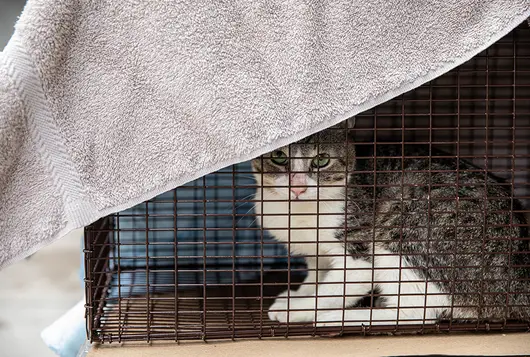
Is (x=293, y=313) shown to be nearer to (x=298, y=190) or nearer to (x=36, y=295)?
(x=298, y=190)

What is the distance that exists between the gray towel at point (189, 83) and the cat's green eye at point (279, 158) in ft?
0.97

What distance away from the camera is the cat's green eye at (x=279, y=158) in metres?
1.39

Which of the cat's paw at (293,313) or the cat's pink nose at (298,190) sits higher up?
the cat's pink nose at (298,190)

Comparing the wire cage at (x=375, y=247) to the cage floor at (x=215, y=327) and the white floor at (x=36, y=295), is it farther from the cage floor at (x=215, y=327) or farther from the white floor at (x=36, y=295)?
the white floor at (x=36, y=295)

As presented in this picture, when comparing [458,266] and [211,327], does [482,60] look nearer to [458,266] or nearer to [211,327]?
[458,266]

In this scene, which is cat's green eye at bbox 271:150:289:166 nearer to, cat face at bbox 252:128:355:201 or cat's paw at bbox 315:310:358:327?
cat face at bbox 252:128:355:201

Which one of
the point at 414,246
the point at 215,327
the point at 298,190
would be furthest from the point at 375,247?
the point at 215,327

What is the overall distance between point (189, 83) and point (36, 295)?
1.89m

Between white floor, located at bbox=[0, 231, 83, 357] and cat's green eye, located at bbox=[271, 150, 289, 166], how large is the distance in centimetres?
121

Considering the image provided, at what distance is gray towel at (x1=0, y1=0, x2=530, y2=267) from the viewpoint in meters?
1.06

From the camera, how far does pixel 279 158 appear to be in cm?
139

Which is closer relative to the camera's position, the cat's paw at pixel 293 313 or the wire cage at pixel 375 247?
the wire cage at pixel 375 247

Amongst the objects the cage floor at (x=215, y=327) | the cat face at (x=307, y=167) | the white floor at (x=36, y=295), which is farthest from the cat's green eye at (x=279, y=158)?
the white floor at (x=36, y=295)

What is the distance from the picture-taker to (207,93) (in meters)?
1.08
